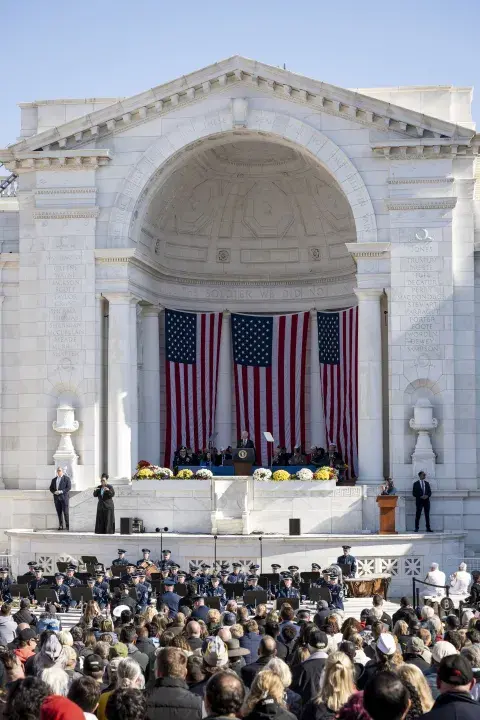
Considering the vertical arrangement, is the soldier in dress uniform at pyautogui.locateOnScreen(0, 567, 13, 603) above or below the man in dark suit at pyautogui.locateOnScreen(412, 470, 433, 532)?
below

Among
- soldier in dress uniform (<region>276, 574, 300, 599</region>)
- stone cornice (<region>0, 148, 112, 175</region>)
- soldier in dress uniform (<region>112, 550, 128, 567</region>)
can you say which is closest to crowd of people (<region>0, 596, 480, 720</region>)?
soldier in dress uniform (<region>276, 574, 300, 599</region>)

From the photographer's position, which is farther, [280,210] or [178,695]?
[280,210]

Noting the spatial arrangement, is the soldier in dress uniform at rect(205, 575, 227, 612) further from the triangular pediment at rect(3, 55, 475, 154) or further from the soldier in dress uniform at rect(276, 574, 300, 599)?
the triangular pediment at rect(3, 55, 475, 154)

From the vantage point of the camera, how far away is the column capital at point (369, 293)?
139 ft

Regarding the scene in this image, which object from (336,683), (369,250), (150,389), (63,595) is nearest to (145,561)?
(63,595)

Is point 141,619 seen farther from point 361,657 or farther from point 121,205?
point 121,205

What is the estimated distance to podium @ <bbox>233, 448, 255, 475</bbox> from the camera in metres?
43.7

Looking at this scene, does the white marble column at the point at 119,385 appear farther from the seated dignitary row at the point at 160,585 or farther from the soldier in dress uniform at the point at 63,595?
the soldier in dress uniform at the point at 63,595

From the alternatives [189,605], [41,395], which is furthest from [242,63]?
[189,605]

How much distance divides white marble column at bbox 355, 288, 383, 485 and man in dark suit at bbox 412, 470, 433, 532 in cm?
220

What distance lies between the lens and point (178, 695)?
1173 cm

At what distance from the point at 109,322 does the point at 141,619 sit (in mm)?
23725

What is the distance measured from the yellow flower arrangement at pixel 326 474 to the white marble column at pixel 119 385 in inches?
256

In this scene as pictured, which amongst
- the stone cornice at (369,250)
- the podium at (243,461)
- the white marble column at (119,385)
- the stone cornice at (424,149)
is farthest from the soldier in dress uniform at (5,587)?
the stone cornice at (424,149)
